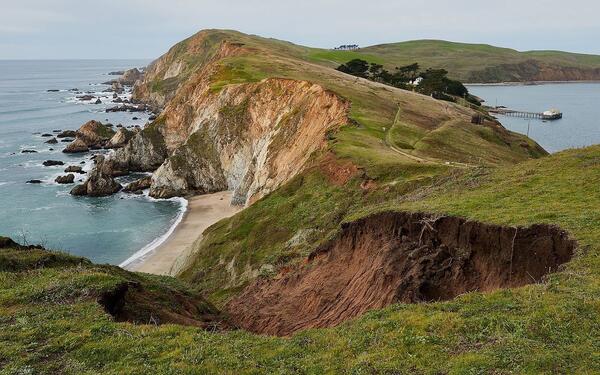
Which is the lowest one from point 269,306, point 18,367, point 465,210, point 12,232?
point 12,232

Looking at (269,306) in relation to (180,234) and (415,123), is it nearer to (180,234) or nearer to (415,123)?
(180,234)

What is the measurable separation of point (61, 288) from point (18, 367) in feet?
17.9

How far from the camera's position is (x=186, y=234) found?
57.3 m

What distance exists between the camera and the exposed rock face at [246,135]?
57.0 m

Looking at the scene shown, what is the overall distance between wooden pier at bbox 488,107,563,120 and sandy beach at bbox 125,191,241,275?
83.1 metres

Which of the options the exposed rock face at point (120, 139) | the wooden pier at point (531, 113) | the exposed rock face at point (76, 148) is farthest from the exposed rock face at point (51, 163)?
the wooden pier at point (531, 113)

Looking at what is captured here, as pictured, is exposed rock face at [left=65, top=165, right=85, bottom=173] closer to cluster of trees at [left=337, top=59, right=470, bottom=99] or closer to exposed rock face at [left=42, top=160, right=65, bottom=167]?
exposed rock face at [left=42, top=160, right=65, bottom=167]

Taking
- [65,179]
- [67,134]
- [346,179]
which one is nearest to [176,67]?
[67,134]

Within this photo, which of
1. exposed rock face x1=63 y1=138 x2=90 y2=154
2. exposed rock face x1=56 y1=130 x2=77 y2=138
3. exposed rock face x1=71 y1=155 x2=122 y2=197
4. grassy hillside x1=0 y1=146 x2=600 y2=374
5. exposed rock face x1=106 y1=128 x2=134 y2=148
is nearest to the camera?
grassy hillside x1=0 y1=146 x2=600 y2=374

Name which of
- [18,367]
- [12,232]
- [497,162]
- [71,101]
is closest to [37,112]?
[71,101]

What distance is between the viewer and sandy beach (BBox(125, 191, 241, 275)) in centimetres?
4744

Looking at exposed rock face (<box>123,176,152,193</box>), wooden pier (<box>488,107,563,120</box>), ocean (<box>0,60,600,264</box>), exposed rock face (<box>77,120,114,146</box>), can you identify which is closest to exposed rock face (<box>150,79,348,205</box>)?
exposed rock face (<box>123,176,152,193</box>)

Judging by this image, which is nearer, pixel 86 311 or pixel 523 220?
pixel 86 311

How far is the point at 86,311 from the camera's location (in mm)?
17062
